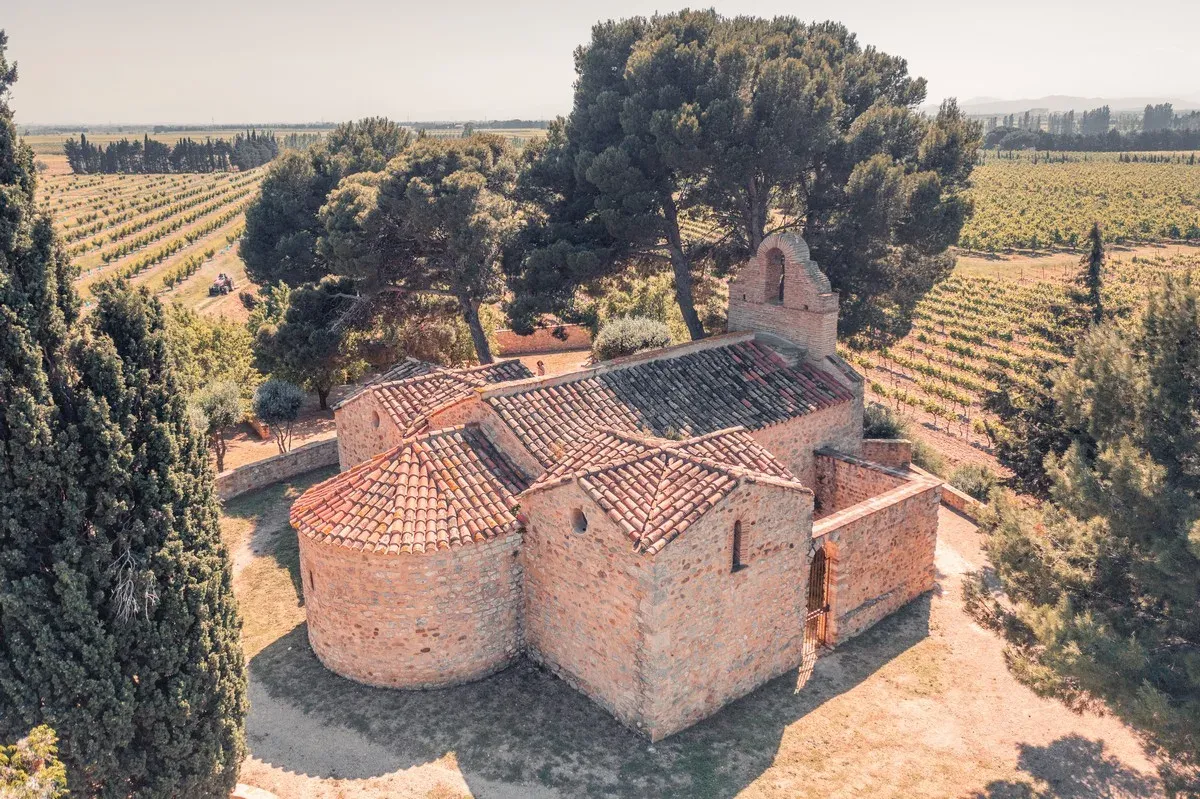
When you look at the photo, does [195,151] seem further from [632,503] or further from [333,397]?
[632,503]

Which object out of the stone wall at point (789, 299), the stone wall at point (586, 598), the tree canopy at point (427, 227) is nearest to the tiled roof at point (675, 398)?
the stone wall at point (789, 299)

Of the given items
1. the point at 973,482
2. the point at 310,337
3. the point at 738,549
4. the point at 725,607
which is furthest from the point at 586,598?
the point at 310,337

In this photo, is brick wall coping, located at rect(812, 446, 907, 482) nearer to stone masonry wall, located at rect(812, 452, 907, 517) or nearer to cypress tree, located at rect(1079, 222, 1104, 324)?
stone masonry wall, located at rect(812, 452, 907, 517)

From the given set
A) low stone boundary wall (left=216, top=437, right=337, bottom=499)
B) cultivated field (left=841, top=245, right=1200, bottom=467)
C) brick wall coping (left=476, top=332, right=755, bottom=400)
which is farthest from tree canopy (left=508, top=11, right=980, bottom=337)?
low stone boundary wall (left=216, top=437, right=337, bottom=499)

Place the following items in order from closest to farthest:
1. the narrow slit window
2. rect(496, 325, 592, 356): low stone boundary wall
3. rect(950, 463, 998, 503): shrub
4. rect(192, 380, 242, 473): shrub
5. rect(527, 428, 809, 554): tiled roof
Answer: rect(527, 428, 809, 554): tiled roof, the narrow slit window, rect(950, 463, 998, 503): shrub, rect(192, 380, 242, 473): shrub, rect(496, 325, 592, 356): low stone boundary wall

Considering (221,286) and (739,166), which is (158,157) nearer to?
(221,286)
